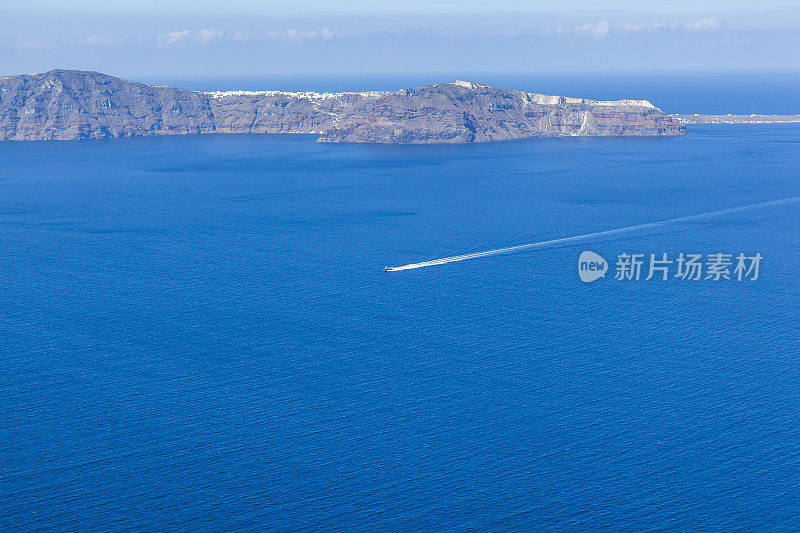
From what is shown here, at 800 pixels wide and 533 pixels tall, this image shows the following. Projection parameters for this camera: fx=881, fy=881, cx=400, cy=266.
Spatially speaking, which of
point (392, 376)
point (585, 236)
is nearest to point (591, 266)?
point (585, 236)

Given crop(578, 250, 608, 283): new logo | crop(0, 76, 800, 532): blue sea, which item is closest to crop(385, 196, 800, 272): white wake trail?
crop(0, 76, 800, 532): blue sea

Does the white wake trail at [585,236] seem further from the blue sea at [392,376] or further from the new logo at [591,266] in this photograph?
the new logo at [591,266]

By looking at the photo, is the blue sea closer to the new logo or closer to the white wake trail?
the new logo

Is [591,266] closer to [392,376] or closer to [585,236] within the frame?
[585,236]

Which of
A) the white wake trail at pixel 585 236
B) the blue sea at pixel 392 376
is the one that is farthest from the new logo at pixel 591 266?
the white wake trail at pixel 585 236

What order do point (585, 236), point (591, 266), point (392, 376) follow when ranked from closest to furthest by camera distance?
point (392, 376), point (591, 266), point (585, 236)

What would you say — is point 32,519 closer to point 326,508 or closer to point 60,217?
point 326,508

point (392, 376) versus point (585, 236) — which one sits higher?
point (585, 236)

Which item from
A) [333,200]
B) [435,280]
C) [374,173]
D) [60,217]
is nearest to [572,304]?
[435,280]
